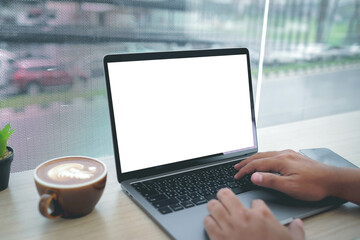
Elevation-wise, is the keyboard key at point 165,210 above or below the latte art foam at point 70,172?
below

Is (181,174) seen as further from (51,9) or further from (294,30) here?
(294,30)

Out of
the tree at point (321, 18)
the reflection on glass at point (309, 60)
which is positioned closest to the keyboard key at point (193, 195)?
the reflection on glass at point (309, 60)

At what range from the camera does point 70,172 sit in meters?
0.65

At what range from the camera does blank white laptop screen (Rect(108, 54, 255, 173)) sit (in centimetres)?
76

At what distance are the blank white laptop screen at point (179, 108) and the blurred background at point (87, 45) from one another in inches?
8.1

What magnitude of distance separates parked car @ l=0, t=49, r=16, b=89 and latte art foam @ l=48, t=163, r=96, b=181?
0.31 metres

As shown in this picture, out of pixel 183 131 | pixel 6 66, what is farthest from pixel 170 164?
pixel 6 66

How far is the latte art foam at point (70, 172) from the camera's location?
63 cm

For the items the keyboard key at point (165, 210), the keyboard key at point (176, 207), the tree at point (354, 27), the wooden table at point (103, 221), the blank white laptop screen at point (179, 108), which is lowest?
the wooden table at point (103, 221)

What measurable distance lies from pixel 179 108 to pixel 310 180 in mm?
330

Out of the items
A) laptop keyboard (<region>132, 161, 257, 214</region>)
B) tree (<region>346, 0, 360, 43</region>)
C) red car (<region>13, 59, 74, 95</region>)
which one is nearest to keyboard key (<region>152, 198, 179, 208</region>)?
laptop keyboard (<region>132, 161, 257, 214</region>)

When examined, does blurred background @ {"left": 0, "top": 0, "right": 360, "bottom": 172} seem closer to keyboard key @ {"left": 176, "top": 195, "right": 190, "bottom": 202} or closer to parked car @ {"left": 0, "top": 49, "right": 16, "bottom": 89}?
parked car @ {"left": 0, "top": 49, "right": 16, "bottom": 89}

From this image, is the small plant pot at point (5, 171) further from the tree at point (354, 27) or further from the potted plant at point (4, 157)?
the tree at point (354, 27)

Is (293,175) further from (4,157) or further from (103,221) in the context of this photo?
(4,157)
